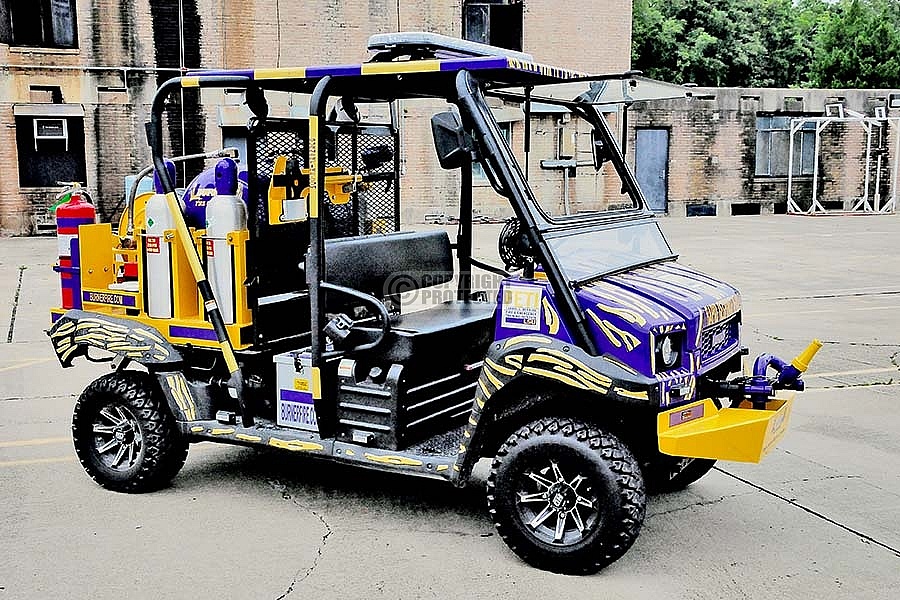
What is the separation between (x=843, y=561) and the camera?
5.06 m

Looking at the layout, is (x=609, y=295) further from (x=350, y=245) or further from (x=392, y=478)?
(x=392, y=478)

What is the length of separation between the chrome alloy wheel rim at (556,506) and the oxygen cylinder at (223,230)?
2100 millimetres

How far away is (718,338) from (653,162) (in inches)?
972

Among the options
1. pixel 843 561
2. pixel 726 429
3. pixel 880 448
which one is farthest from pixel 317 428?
pixel 880 448

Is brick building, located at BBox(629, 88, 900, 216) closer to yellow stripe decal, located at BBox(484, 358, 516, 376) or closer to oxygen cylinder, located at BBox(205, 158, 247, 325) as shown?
oxygen cylinder, located at BBox(205, 158, 247, 325)

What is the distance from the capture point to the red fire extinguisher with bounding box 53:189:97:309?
6.35m

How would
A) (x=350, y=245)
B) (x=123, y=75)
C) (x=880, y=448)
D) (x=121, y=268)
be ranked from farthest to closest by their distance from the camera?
(x=123, y=75), (x=880, y=448), (x=121, y=268), (x=350, y=245)

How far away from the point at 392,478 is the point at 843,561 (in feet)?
8.95

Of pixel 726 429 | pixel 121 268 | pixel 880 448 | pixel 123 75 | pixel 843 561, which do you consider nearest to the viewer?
pixel 726 429

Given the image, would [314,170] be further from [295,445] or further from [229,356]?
[295,445]

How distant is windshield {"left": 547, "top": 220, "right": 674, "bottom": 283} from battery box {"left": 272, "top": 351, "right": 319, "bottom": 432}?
5.40ft

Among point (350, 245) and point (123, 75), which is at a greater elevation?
point (123, 75)

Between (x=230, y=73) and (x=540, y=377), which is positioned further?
(x=230, y=73)

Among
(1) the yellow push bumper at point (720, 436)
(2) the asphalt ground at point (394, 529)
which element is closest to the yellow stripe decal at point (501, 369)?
(1) the yellow push bumper at point (720, 436)
